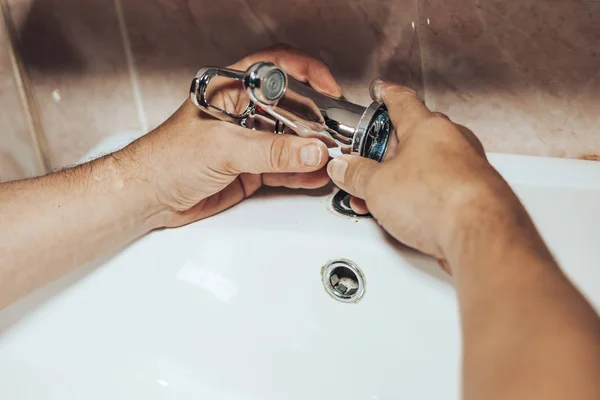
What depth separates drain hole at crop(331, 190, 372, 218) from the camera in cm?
46

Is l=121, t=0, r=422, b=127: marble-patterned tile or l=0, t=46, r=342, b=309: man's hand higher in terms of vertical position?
l=121, t=0, r=422, b=127: marble-patterned tile

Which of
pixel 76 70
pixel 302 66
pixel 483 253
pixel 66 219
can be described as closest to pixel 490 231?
pixel 483 253

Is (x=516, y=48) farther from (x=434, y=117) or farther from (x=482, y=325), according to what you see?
(x=482, y=325)

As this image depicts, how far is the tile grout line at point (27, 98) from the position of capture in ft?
2.00

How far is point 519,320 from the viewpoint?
10.5 inches

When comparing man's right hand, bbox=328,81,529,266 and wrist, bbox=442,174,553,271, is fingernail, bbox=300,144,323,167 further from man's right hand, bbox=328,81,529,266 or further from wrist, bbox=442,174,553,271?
wrist, bbox=442,174,553,271

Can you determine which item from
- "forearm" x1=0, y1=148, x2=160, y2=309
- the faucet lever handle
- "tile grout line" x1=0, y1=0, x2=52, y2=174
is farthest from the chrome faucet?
"tile grout line" x1=0, y1=0, x2=52, y2=174

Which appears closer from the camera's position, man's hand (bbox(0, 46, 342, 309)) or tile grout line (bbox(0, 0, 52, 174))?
man's hand (bbox(0, 46, 342, 309))

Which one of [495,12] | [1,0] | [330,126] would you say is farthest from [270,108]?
A: [1,0]

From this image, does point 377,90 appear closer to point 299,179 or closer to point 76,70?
point 299,179

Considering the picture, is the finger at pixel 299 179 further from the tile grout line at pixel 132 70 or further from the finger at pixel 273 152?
the tile grout line at pixel 132 70

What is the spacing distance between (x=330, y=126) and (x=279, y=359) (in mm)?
192

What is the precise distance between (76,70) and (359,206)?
335mm

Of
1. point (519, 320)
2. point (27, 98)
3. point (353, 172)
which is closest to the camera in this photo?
point (519, 320)
